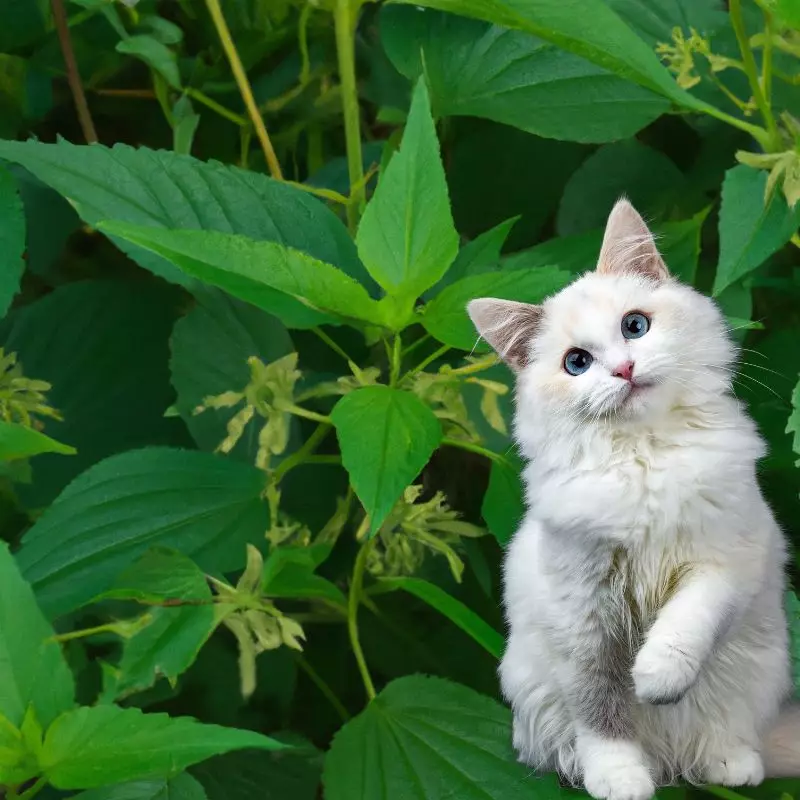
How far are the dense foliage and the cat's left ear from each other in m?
0.06

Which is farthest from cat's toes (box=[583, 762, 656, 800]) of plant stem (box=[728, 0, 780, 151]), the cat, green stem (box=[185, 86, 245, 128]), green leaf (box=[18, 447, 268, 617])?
green stem (box=[185, 86, 245, 128])

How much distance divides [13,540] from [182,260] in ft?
0.90

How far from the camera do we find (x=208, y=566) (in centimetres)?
54

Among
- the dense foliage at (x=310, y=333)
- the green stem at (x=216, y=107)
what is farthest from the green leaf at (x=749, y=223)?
the green stem at (x=216, y=107)

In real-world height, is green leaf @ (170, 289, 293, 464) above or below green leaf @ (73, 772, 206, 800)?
above

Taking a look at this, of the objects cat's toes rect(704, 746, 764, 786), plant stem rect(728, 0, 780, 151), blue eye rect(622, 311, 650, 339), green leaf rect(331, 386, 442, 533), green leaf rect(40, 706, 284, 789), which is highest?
plant stem rect(728, 0, 780, 151)

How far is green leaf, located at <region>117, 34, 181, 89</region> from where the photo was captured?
2.10ft

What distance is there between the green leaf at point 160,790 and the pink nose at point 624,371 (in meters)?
0.29

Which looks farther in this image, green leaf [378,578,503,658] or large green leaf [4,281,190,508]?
large green leaf [4,281,190,508]

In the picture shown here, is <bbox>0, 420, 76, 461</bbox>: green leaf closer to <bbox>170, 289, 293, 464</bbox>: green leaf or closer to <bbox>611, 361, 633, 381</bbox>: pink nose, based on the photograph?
<bbox>170, 289, 293, 464</bbox>: green leaf

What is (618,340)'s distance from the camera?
39cm

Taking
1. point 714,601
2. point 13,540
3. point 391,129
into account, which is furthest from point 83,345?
Answer: point 714,601

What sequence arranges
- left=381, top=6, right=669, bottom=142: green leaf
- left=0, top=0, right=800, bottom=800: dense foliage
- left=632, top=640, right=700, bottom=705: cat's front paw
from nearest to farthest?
left=632, top=640, right=700, bottom=705: cat's front paw → left=0, top=0, right=800, bottom=800: dense foliage → left=381, top=6, right=669, bottom=142: green leaf

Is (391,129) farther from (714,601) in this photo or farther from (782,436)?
(714,601)
